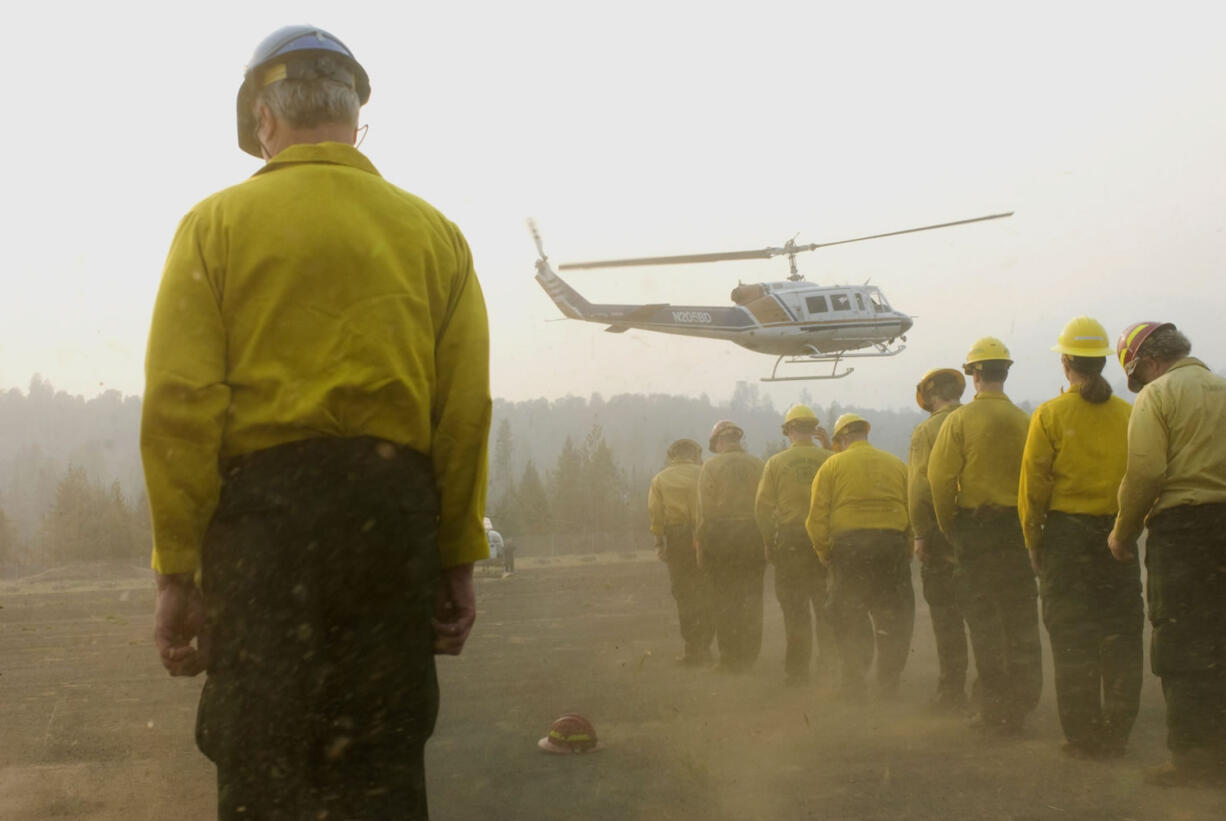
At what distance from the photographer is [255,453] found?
237 cm

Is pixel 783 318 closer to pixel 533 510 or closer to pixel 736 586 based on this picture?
pixel 736 586

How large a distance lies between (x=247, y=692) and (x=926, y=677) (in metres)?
8.01

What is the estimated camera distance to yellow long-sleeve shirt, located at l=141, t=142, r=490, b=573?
2.33 metres

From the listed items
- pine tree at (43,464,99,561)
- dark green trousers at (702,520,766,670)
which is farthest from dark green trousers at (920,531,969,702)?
pine tree at (43,464,99,561)

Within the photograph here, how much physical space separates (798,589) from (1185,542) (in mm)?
4514

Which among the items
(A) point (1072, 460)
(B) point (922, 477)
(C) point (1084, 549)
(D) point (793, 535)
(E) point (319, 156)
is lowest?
(D) point (793, 535)

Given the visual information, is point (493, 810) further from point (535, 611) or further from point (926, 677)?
point (535, 611)

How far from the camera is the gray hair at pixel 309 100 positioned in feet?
8.91

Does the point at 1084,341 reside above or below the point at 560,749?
above

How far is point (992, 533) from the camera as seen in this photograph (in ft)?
23.8

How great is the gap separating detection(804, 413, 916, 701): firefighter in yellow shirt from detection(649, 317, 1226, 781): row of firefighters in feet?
0.05

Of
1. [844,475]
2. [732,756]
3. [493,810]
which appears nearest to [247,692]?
[493,810]

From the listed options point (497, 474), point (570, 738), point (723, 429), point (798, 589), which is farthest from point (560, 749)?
point (497, 474)

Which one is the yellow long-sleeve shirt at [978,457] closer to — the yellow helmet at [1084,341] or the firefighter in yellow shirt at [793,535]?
the yellow helmet at [1084,341]
